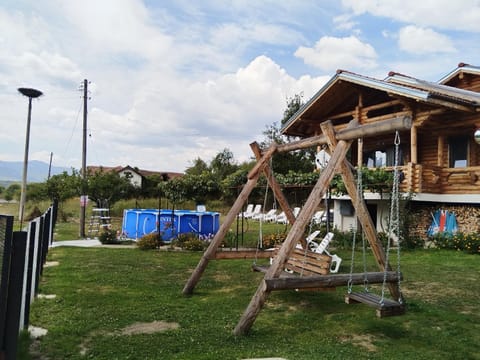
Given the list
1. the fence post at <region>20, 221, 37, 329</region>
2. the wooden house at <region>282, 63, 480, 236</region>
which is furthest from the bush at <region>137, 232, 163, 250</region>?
the fence post at <region>20, 221, 37, 329</region>

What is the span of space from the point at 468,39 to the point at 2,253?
1653cm

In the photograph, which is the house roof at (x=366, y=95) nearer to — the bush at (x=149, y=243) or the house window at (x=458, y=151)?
the house window at (x=458, y=151)

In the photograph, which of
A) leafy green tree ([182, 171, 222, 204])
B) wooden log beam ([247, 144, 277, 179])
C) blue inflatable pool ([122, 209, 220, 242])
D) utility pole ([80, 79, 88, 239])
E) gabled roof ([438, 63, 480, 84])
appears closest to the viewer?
wooden log beam ([247, 144, 277, 179])

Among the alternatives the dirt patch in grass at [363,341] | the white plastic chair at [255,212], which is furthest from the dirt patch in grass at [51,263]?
the white plastic chair at [255,212]

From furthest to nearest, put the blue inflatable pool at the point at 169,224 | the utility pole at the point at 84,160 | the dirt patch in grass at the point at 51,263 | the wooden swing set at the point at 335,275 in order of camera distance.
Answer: the utility pole at the point at 84,160
the blue inflatable pool at the point at 169,224
the dirt patch in grass at the point at 51,263
the wooden swing set at the point at 335,275

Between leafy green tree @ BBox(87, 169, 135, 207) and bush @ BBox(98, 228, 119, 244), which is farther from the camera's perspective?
leafy green tree @ BBox(87, 169, 135, 207)

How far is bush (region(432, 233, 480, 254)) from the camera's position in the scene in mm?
11727

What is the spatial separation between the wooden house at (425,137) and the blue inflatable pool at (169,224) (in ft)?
18.6

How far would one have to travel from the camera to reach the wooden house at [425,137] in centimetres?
1276

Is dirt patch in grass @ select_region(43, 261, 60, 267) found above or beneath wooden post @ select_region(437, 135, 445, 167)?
beneath

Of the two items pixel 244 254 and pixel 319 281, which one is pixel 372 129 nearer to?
pixel 319 281

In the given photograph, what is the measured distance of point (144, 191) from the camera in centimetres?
3506

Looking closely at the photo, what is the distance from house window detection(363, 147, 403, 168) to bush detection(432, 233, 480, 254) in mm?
4277

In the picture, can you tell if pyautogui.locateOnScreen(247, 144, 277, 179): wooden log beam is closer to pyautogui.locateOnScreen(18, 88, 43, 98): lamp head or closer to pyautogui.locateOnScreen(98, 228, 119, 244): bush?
pyautogui.locateOnScreen(98, 228, 119, 244): bush
